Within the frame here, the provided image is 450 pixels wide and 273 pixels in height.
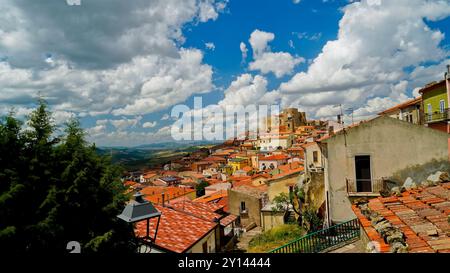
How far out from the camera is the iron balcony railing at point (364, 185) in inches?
435

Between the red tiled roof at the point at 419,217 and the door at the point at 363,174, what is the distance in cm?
474

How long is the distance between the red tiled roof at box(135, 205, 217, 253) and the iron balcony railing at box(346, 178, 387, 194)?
242 inches

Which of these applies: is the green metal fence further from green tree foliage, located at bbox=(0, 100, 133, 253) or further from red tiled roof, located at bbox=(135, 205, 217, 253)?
green tree foliage, located at bbox=(0, 100, 133, 253)

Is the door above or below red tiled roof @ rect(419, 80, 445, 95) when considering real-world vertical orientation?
below

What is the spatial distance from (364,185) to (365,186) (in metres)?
0.05

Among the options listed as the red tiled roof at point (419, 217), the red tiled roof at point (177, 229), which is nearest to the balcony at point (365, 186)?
the red tiled roof at point (419, 217)

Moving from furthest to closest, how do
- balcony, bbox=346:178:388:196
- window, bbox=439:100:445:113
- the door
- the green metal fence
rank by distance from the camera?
window, bbox=439:100:445:113, the door, balcony, bbox=346:178:388:196, the green metal fence

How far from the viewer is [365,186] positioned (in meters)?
11.3

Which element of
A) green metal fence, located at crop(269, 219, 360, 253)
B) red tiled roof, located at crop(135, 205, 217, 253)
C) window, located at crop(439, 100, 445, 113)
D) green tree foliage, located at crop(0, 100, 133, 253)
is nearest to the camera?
green tree foliage, located at crop(0, 100, 133, 253)

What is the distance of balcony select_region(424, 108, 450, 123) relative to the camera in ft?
65.6

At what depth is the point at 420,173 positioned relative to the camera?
10.6 metres

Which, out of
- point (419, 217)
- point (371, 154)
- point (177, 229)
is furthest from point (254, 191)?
point (419, 217)

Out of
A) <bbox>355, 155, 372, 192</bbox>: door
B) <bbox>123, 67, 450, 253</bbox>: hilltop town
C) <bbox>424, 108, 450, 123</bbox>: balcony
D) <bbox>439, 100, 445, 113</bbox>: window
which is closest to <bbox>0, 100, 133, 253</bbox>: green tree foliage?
<bbox>123, 67, 450, 253</bbox>: hilltop town

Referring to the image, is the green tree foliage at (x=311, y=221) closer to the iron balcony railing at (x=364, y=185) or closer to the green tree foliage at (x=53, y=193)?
the iron balcony railing at (x=364, y=185)
